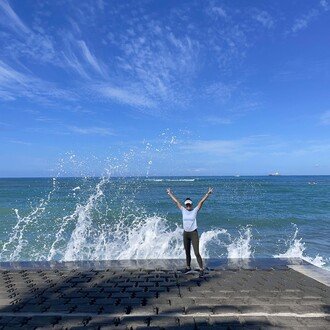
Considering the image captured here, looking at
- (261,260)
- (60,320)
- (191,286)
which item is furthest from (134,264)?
(60,320)

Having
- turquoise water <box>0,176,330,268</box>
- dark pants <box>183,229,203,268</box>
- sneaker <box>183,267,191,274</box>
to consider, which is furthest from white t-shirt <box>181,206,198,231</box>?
turquoise water <box>0,176,330,268</box>

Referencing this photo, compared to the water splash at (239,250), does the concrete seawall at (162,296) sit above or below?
above

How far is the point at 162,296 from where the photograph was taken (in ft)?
19.6

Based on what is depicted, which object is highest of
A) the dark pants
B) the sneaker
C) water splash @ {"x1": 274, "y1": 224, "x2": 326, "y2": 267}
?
the dark pants


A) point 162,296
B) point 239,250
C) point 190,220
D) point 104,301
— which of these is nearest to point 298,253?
point 239,250

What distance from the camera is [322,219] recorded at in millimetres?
25125

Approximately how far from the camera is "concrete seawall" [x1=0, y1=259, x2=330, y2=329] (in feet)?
15.9

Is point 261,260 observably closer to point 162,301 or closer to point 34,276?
point 162,301

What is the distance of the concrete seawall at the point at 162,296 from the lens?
4.84 meters

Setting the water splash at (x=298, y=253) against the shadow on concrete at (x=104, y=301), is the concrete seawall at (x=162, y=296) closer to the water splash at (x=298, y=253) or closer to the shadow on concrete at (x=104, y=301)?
the shadow on concrete at (x=104, y=301)

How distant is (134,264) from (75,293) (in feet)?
8.54

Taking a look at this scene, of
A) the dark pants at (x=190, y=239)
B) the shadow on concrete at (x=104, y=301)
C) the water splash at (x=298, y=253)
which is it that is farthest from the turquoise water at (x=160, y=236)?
the shadow on concrete at (x=104, y=301)

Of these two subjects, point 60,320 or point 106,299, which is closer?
point 60,320

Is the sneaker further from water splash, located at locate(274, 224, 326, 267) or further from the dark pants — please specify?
water splash, located at locate(274, 224, 326, 267)
